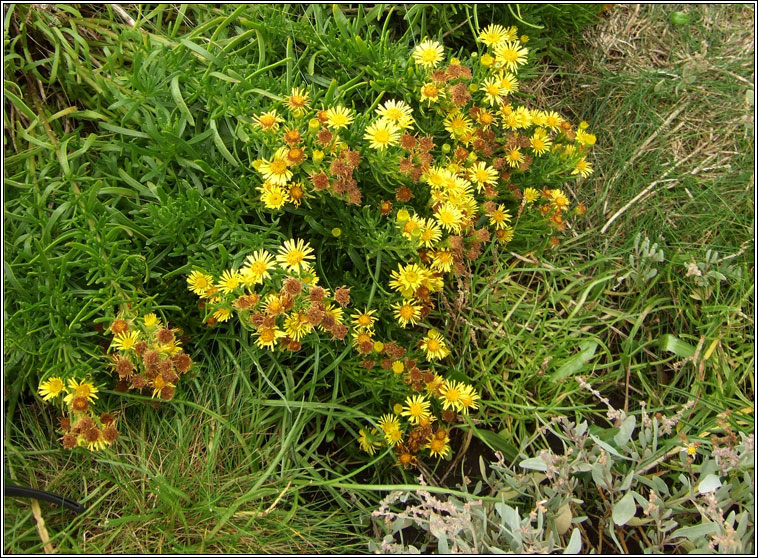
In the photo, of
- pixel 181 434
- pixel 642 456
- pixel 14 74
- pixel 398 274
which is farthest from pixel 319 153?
pixel 642 456

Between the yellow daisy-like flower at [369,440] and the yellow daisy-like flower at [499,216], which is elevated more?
the yellow daisy-like flower at [499,216]

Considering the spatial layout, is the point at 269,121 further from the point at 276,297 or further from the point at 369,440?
the point at 369,440

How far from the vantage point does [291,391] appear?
1762mm

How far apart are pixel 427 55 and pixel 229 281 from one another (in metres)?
0.84

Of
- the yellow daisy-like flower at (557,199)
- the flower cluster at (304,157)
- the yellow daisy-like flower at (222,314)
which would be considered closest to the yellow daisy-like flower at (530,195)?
the yellow daisy-like flower at (557,199)

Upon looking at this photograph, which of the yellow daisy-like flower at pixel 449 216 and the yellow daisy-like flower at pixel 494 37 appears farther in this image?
the yellow daisy-like flower at pixel 494 37

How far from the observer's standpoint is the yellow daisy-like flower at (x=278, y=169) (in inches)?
61.7

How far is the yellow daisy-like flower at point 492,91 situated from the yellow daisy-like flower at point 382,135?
0.40 m

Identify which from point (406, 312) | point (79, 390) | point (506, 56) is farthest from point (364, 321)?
point (506, 56)

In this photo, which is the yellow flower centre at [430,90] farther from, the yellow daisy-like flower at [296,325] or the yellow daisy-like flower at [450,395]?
the yellow daisy-like flower at [450,395]

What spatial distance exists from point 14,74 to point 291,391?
1.27m

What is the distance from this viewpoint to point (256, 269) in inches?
61.4

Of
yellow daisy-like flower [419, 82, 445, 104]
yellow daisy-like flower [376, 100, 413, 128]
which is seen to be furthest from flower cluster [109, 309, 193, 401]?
yellow daisy-like flower [419, 82, 445, 104]

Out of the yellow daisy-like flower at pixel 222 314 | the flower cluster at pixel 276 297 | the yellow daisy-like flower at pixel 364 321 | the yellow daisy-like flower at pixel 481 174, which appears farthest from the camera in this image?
the yellow daisy-like flower at pixel 481 174
